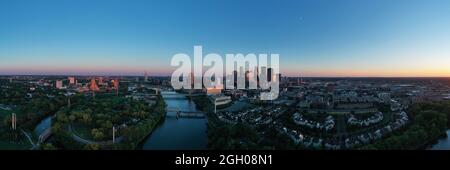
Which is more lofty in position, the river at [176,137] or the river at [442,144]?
the river at [442,144]

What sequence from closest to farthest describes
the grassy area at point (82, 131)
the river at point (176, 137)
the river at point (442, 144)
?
the river at point (442, 144), the river at point (176, 137), the grassy area at point (82, 131)

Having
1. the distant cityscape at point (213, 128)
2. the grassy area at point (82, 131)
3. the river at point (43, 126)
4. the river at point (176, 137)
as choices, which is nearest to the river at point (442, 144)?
the distant cityscape at point (213, 128)

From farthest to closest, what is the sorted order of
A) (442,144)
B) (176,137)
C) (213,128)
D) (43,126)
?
(43,126) < (176,137) < (213,128) < (442,144)

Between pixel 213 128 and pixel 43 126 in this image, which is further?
pixel 43 126

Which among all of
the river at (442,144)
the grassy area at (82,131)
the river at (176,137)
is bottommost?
the river at (176,137)

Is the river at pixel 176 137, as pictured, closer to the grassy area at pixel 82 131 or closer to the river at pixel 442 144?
the grassy area at pixel 82 131

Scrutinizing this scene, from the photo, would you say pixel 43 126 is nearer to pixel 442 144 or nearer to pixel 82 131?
pixel 82 131

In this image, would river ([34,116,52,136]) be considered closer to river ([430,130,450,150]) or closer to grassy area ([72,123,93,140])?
grassy area ([72,123,93,140])

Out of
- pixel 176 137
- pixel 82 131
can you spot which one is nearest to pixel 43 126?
pixel 82 131

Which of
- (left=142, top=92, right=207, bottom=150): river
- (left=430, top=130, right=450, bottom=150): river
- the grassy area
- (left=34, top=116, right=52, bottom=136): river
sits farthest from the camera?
(left=34, top=116, right=52, bottom=136): river

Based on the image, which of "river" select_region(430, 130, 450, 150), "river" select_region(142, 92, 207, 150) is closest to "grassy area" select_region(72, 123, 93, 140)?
"river" select_region(142, 92, 207, 150)

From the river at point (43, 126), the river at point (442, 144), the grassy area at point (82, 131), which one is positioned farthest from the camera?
the river at point (43, 126)
